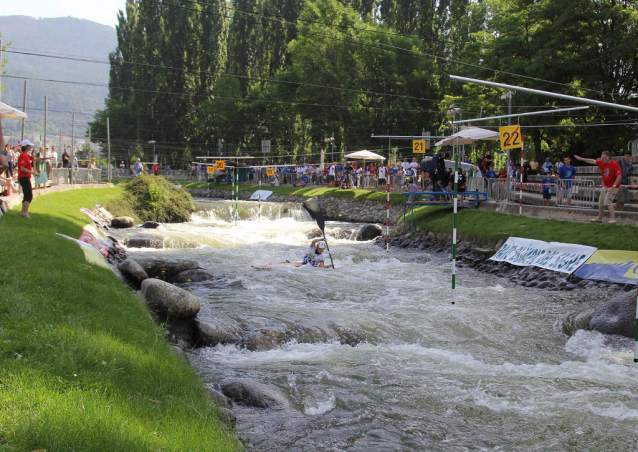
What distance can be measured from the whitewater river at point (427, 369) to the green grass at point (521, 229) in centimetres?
283

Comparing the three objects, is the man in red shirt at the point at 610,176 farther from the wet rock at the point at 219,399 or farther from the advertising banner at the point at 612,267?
the wet rock at the point at 219,399

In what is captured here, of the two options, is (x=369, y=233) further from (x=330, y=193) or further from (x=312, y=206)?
(x=330, y=193)

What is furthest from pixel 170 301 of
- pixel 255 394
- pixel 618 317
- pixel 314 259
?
pixel 314 259

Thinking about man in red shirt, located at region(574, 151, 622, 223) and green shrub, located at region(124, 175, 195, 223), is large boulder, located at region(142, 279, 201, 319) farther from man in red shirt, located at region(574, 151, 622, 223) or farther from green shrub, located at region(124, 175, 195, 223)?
green shrub, located at region(124, 175, 195, 223)

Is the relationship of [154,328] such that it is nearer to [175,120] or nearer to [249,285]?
[249,285]

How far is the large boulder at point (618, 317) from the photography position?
1095 cm

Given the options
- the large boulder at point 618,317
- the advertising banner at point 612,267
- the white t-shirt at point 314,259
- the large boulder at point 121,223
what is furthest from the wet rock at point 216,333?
the large boulder at point 121,223

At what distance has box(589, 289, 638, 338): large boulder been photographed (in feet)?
35.9

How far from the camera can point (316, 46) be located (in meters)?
62.1

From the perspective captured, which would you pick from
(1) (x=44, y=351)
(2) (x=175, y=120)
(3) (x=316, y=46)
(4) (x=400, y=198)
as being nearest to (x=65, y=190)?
(4) (x=400, y=198)

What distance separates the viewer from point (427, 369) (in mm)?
8977

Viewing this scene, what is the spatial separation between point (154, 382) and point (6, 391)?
5.13 ft

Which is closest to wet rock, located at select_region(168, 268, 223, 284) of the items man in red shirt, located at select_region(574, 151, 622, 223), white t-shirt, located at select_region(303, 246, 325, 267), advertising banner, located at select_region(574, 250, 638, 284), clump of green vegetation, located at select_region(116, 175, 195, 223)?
white t-shirt, located at select_region(303, 246, 325, 267)

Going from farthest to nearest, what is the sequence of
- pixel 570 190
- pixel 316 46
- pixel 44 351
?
pixel 316 46 < pixel 570 190 < pixel 44 351
